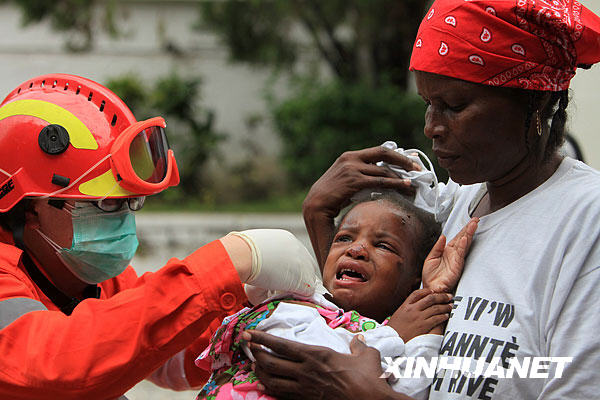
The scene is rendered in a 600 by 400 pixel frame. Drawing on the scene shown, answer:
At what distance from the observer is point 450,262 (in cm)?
249

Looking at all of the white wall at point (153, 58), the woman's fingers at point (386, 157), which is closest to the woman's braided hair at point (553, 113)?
the woman's fingers at point (386, 157)

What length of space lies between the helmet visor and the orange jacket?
63 cm

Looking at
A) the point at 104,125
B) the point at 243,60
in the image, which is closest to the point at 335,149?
the point at 243,60

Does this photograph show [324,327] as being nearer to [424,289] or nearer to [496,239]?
[424,289]

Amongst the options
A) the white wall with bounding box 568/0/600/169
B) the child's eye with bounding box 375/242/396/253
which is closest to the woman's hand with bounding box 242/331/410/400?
the child's eye with bounding box 375/242/396/253

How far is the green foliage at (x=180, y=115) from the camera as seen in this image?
15.1 metres

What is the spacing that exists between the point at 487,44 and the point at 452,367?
100cm

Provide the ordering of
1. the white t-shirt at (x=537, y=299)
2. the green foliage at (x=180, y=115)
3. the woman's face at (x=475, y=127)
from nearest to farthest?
the white t-shirt at (x=537, y=299) → the woman's face at (x=475, y=127) → the green foliage at (x=180, y=115)

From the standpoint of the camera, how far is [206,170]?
15469mm

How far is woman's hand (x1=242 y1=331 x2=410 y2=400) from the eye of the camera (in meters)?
2.22

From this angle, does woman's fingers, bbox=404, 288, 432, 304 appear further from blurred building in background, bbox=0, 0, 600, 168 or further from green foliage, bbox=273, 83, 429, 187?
blurred building in background, bbox=0, 0, 600, 168

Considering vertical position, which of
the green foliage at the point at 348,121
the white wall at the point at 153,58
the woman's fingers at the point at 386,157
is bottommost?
the green foliage at the point at 348,121

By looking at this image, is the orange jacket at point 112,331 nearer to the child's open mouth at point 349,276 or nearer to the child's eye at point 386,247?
the child's open mouth at point 349,276

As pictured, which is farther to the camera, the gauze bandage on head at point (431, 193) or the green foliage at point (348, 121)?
the green foliage at point (348, 121)
